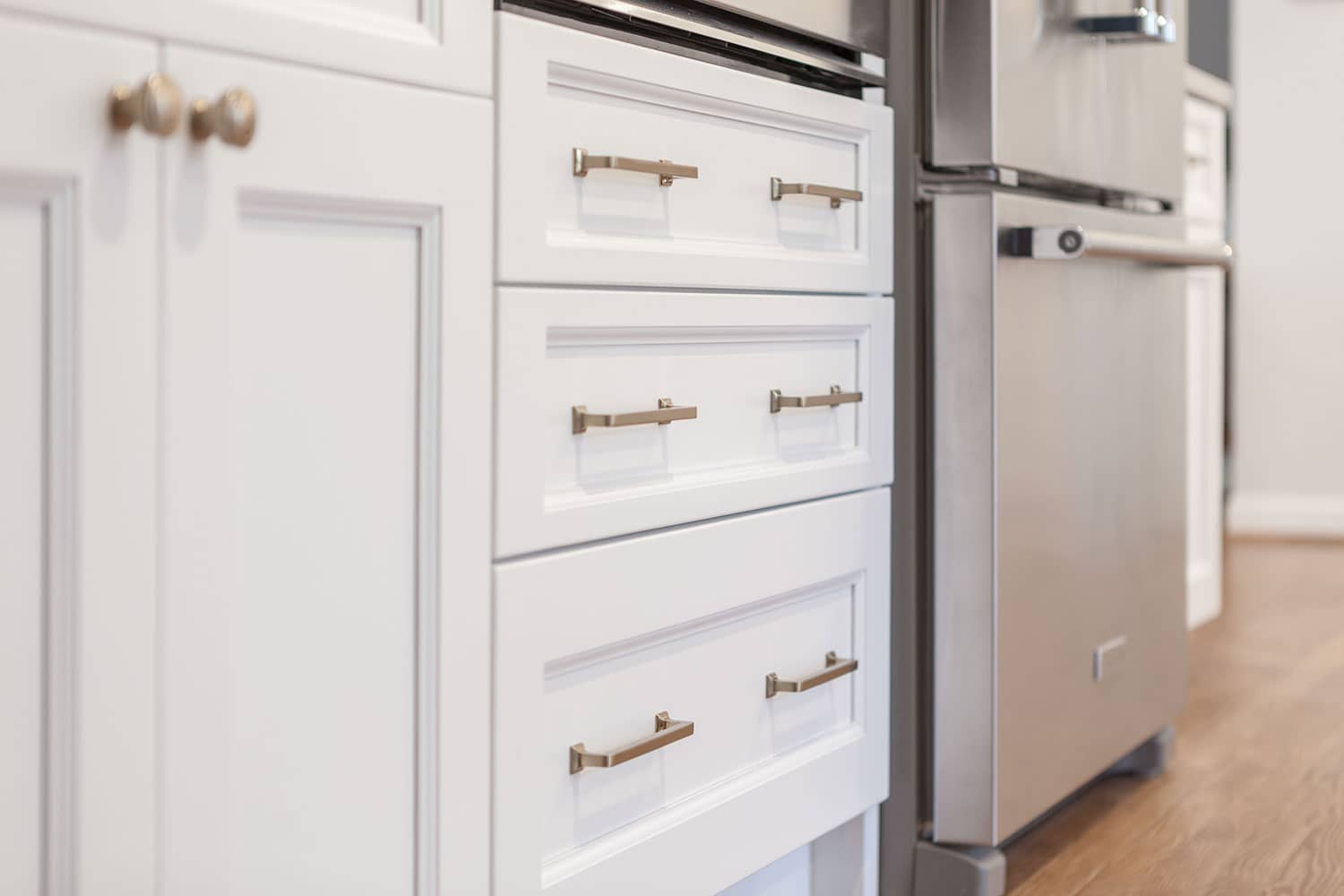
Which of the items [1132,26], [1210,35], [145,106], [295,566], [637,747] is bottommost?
[637,747]

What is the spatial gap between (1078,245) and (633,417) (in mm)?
551

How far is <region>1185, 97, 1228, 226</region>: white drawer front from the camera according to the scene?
2.47m

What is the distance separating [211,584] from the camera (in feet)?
2.29

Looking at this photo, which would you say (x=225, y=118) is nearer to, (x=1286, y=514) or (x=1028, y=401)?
(x=1028, y=401)

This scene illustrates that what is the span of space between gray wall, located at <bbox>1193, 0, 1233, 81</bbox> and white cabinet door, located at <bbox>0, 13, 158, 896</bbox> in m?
3.41

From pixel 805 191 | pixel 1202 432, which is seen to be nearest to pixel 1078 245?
pixel 805 191

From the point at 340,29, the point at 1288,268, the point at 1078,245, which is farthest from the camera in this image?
the point at 1288,268

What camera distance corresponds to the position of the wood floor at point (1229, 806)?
140cm

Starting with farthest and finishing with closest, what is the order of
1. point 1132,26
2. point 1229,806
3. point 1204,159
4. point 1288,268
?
point 1288,268 < point 1204,159 < point 1229,806 < point 1132,26

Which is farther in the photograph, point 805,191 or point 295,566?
point 805,191

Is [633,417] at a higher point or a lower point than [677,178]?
lower

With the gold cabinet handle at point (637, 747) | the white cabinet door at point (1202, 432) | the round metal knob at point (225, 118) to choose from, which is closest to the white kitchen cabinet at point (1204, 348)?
the white cabinet door at point (1202, 432)

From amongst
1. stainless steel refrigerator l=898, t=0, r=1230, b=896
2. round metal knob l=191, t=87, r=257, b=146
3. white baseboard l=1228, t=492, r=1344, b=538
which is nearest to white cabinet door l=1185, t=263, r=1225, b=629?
stainless steel refrigerator l=898, t=0, r=1230, b=896

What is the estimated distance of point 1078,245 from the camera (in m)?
1.27
